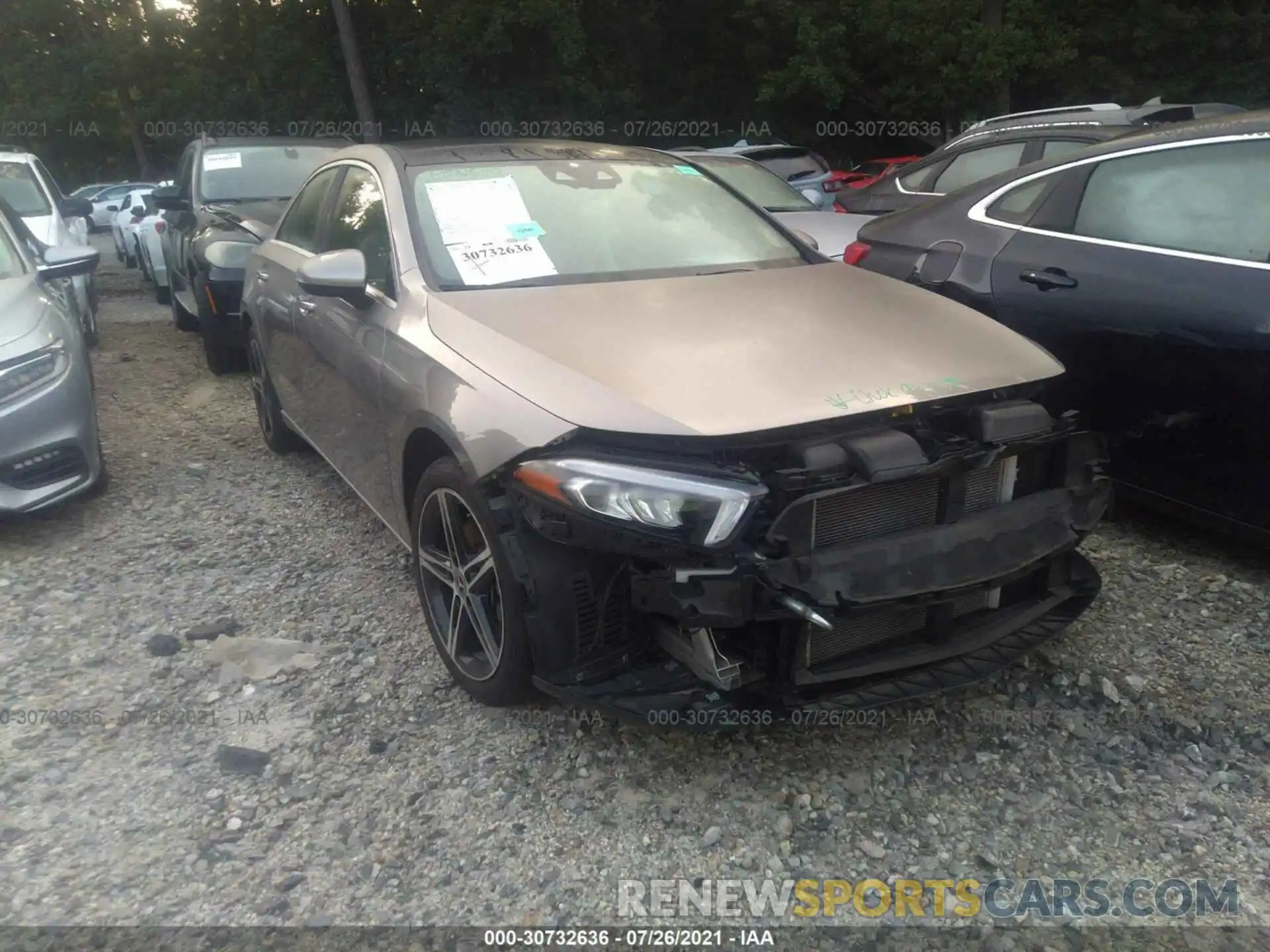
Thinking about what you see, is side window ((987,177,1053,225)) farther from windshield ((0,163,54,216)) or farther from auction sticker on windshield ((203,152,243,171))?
windshield ((0,163,54,216))

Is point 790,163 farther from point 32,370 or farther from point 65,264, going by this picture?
point 32,370

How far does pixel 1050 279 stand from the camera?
3840 mm

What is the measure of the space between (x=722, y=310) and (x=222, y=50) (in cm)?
2402

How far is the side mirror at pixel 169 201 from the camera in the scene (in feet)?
25.6

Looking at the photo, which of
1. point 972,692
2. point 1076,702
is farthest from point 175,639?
point 1076,702

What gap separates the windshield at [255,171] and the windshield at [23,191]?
5.82ft

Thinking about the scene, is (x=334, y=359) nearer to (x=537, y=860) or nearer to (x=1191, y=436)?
(x=537, y=860)

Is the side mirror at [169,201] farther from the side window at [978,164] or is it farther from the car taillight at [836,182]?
the car taillight at [836,182]

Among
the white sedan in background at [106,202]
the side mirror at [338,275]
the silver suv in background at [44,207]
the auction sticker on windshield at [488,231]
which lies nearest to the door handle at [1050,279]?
the auction sticker on windshield at [488,231]

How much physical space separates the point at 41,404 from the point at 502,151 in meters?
2.30

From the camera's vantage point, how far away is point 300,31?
21344mm

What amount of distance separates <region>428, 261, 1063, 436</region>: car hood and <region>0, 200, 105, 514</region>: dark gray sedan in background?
231 centimetres

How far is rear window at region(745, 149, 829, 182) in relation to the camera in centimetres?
1129

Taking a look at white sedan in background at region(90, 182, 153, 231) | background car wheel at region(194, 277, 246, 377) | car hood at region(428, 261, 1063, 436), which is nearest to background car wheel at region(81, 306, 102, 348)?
background car wheel at region(194, 277, 246, 377)
